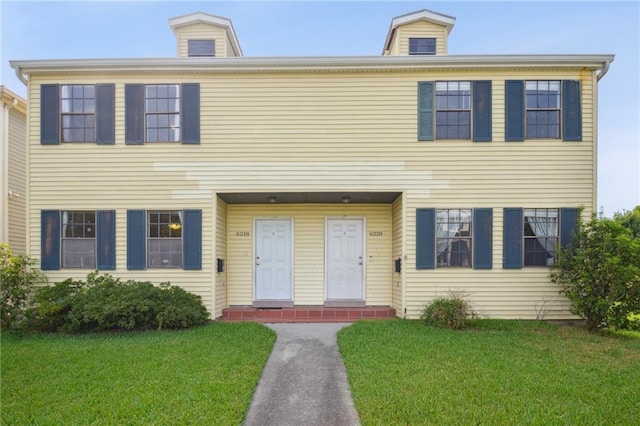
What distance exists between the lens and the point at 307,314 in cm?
851

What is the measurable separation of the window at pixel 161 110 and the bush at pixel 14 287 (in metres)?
3.67

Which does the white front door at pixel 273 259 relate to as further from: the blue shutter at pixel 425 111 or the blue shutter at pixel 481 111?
the blue shutter at pixel 481 111

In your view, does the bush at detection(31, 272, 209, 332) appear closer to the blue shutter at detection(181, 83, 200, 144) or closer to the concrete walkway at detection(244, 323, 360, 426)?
the concrete walkway at detection(244, 323, 360, 426)

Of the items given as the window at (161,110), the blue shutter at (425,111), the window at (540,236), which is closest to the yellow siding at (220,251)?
the window at (161,110)

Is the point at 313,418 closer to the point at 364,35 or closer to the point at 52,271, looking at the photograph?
the point at 52,271

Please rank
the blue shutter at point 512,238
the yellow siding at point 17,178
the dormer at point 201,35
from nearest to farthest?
the blue shutter at point 512,238 < the dormer at point 201,35 < the yellow siding at point 17,178

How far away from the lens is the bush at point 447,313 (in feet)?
25.2

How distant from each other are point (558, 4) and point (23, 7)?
42.7 ft

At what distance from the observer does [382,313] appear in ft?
28.4

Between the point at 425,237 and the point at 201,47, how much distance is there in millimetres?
7357

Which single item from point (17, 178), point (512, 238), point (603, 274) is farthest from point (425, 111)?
point (17, 178)

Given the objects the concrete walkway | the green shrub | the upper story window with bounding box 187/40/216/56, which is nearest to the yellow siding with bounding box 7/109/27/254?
the green shrub

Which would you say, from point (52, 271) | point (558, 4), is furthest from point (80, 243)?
point (558, 4)

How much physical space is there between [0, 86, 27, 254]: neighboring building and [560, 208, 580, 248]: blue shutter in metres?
14.0
